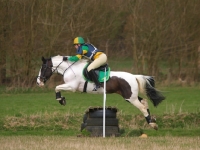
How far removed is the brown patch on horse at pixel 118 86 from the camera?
15.7 m

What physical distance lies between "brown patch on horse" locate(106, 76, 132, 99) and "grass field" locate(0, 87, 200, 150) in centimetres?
97

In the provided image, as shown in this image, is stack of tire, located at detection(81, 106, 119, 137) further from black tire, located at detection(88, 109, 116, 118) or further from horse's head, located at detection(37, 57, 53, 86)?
horse's head, located at detection(37, 57, 53, 86)

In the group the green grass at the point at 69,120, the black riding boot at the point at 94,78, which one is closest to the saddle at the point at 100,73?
the black riding boot at the point at 94,78

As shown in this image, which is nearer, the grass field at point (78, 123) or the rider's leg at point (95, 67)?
the grass field at point (78, 123)

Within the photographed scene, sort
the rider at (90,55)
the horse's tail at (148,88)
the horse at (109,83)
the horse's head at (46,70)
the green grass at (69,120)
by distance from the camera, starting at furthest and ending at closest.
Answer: the green grass at (69,120) < the horse's head at (46,70) < the horse's tail at (148,88) < the horse at (109,83) < the rider at (90,55)

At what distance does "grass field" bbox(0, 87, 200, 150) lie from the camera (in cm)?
1266

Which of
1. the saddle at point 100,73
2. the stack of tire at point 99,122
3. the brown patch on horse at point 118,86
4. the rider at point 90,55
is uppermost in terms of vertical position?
the rider at point 90,55

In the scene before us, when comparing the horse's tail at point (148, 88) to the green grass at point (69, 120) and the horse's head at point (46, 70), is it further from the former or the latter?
the horse's head at point (46, 70)

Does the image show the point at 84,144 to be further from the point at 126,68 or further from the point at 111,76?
the point at 126,68

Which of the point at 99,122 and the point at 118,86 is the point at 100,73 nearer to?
the point at 118,86

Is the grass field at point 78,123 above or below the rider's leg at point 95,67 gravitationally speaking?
below

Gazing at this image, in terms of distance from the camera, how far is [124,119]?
1809 centimetres

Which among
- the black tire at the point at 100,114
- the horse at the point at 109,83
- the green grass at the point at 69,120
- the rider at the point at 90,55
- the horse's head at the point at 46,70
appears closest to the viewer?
the black tire at the point at 100,114

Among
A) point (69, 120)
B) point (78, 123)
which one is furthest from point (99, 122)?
point (69, 120)
